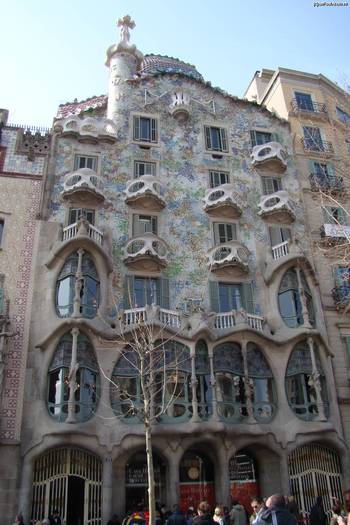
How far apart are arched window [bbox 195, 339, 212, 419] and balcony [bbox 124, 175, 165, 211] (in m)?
7.16

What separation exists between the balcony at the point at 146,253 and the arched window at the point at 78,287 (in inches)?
70.0

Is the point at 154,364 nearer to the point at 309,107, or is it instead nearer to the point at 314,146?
the point at 314,146

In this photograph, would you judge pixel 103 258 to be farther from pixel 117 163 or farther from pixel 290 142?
pixel 290 142

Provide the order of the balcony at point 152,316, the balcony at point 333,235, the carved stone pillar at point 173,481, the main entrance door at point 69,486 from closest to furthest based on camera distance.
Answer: the main entrance door at point 69,486, the carved stone pillar at point 173,481, the balcony at point 152,316, the balcony at point 333,235

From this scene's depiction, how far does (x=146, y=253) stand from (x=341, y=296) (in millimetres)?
9263

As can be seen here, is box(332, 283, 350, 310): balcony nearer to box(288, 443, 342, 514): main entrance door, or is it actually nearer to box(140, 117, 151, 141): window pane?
box(288, 443, 342, 514): main entrance door

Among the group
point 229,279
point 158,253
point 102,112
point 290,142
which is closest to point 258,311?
point 229,279

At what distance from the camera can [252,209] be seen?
24.9 metres

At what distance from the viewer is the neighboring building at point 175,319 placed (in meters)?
17.7

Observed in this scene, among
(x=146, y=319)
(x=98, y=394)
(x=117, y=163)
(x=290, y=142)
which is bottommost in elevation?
(x=98, y=394)

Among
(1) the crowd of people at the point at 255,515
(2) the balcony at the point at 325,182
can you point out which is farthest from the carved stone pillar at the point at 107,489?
(2) the balcony at the point at 325,182

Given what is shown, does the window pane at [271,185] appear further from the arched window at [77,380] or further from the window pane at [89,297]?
the arched window at [77,380]

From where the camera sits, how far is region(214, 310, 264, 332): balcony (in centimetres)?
2023

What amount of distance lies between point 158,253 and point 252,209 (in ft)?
19.9
